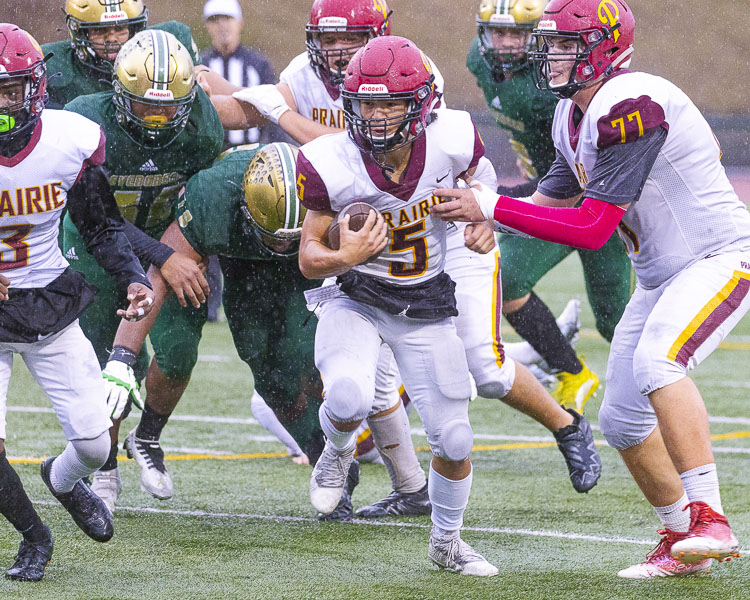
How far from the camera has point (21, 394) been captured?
6.47 meters

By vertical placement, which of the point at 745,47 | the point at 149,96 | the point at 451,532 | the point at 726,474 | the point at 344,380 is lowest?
the point at 745,47

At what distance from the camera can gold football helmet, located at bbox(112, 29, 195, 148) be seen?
12.8 ft

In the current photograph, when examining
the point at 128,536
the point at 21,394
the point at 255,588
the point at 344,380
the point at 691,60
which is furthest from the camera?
the point at 691,60

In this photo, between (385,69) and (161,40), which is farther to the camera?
(161,40)

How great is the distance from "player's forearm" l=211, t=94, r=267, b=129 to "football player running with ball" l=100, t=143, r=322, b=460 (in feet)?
1.21

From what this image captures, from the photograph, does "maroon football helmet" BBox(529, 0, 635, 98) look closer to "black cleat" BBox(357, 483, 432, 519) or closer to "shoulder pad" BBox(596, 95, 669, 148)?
"shoulder pad" BBox(596, 95, 669, 148)

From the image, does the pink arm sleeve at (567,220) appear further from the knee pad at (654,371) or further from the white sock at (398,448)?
the white sock at (398,448)

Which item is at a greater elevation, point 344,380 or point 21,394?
point 344,380

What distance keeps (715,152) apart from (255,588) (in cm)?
174

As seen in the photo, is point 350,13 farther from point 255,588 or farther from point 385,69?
point 255,588

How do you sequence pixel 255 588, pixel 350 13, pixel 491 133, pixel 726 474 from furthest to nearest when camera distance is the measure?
pixel 491 133, pixel 726 474, pixel 350 13, pixel 255 588

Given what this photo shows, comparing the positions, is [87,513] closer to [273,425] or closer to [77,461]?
[77,461]

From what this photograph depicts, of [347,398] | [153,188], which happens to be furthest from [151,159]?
[347,398]

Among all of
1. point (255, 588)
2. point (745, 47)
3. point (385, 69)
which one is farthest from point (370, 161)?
point (745, 47)
